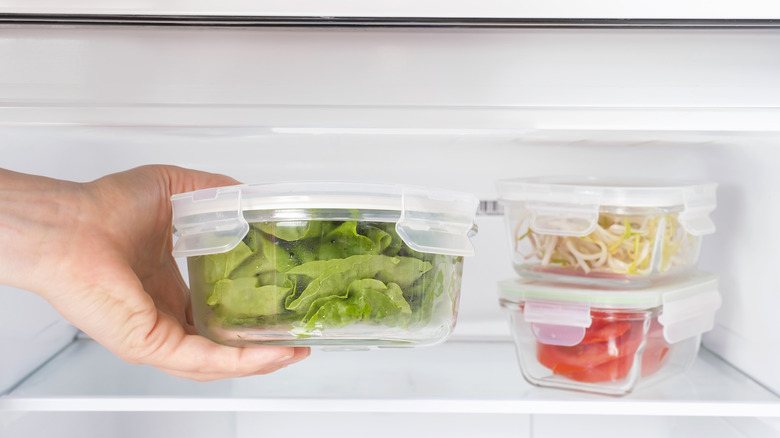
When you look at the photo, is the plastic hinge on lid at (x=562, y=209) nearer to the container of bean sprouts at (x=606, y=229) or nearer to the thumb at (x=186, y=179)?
the container of bean sprouts at (x=606, y=229)

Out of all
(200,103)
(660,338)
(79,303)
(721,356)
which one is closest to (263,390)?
(79,303)

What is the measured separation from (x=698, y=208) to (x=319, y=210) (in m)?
0.59

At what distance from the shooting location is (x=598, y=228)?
2.97 ft

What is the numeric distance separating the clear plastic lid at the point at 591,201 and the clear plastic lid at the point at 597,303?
8cm

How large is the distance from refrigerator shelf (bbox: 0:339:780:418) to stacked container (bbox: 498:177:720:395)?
0.04 metres

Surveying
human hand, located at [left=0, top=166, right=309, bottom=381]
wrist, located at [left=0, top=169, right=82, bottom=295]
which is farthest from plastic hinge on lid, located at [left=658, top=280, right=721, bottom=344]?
wrist, located at [left=0, top=169, right=82, bottom=295]

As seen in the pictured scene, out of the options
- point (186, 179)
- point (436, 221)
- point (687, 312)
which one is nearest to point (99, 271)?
point (186, 179)

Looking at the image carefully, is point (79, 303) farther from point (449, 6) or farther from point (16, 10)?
point (449, 6)

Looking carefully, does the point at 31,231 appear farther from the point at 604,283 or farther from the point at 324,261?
the point at 604,283

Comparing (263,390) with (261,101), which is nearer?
(261,101)

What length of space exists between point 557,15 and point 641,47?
115 mm

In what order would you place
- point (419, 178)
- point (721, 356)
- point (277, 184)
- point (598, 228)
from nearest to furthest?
point (277, 184)
point (598, 228)
point (721, 356)
point (419, 178)

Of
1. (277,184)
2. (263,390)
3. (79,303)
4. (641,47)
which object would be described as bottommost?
(263,390)

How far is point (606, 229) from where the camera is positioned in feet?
3.00
